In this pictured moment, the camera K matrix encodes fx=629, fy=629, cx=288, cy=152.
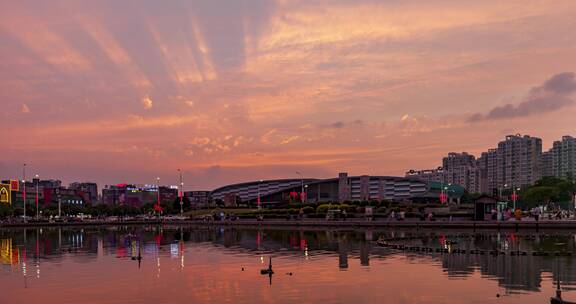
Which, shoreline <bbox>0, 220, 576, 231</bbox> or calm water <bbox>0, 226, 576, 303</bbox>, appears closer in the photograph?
calm water <bbox>0, 226, 576, 303</bbox>

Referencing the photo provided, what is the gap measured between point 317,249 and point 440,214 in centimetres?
7589

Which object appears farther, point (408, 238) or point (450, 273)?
point (408, 238)

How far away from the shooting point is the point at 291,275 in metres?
59.8

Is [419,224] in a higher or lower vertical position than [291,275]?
lower

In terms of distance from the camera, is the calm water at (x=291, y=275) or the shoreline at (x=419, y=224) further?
the shoreline at (x=419, y=224)

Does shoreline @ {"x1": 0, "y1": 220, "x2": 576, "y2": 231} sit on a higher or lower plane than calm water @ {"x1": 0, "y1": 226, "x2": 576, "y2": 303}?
lower

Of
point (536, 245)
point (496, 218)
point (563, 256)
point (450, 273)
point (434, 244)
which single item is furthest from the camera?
point (496, 218)

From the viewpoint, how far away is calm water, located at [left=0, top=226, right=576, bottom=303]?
48.3m

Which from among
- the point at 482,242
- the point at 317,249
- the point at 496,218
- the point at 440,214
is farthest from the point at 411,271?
the point at 440,214

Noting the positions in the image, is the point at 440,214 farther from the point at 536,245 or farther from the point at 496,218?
the point at 536,245

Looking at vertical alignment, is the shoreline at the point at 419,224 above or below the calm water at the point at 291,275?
below

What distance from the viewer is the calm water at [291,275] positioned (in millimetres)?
48344

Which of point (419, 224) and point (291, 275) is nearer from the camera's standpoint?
point (291, 275)

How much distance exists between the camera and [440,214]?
15712cm
